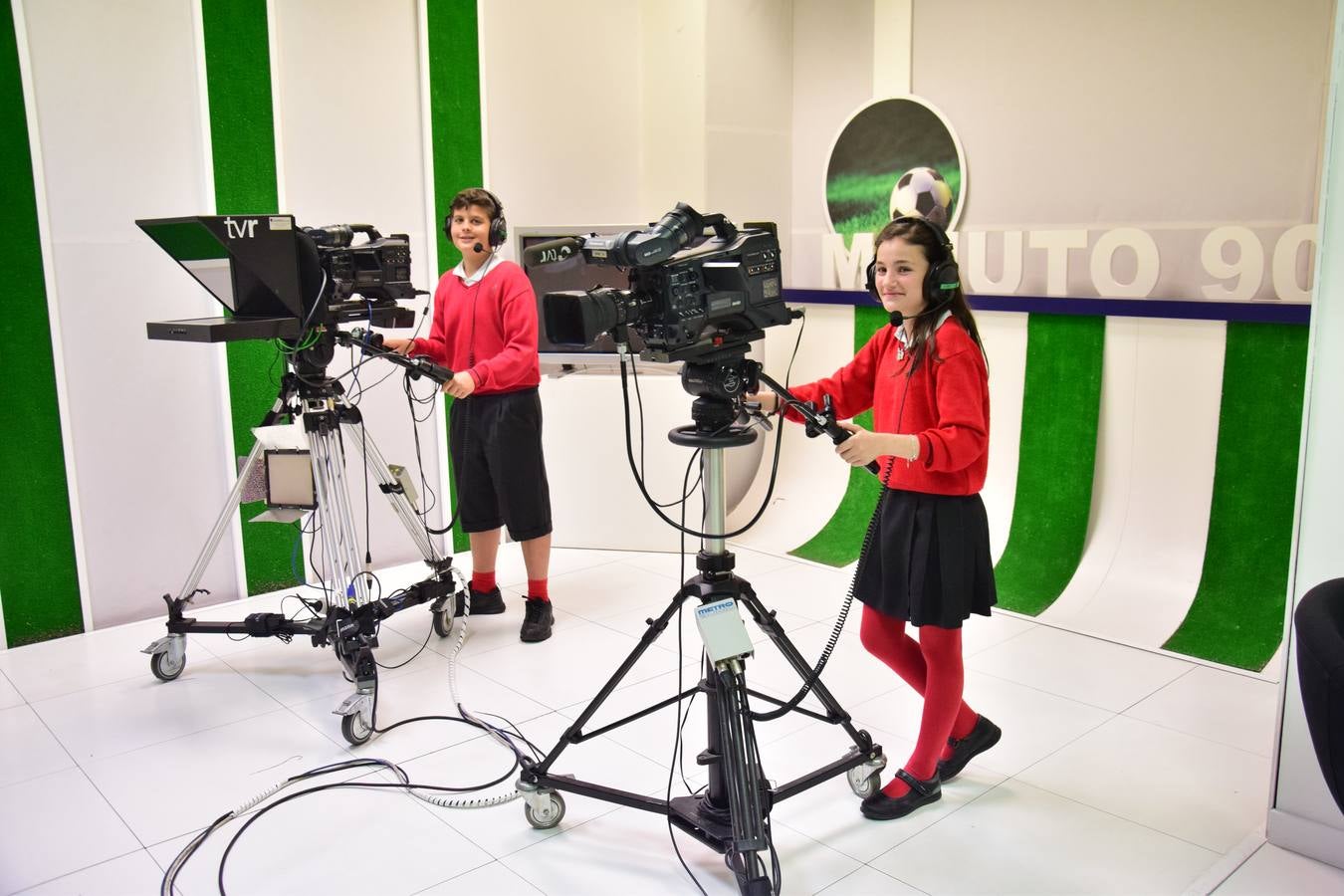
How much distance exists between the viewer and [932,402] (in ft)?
7.87

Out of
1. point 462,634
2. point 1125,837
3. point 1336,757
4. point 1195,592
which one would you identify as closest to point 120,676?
point 462,634

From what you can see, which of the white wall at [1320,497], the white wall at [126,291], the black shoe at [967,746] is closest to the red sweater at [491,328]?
the white wall at [126,291]

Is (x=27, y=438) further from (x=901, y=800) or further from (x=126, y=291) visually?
(x=901, y=800)

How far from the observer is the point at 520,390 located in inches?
148

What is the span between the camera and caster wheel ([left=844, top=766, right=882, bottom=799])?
2.61 meters

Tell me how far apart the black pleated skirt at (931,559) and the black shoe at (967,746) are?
0.41 m

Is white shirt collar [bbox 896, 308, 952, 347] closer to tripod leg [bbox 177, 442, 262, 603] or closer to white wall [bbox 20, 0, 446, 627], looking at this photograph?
tripod leg [bbox 177, 442, 262, 603]

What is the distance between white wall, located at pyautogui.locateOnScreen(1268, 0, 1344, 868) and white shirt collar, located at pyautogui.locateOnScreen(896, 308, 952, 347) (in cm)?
77

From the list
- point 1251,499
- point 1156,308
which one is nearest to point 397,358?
point 1156,308

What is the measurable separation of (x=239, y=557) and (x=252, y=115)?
170 centimetres

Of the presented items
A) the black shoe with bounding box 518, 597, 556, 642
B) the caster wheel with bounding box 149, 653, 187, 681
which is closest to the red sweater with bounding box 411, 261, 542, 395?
the black shoe with bounding box 518, 597, 556, 642

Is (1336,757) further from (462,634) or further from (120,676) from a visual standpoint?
(120,676)

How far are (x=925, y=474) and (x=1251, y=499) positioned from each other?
6.52ft

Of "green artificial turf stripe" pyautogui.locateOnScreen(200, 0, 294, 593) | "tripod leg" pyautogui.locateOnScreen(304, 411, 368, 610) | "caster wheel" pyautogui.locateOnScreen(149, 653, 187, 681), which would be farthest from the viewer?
"green artificial turf stripe" pyautogui.locateOnScreen(200, 0, 294, 593)
